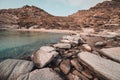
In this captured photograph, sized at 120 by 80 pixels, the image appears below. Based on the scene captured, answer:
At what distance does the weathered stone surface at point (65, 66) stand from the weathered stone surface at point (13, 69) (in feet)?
5.75

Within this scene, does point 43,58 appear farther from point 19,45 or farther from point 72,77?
point 19,45

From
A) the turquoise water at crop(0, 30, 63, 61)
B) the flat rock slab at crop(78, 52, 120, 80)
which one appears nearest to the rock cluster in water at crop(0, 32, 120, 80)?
the flat rock slab at crop(78, 52, 120, 80)

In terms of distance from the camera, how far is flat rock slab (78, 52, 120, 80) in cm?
579

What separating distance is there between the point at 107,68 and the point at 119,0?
84850 millimetres

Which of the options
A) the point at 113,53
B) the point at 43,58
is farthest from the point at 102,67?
the point at 43,58

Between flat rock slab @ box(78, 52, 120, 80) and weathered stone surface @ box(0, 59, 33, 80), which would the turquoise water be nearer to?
weathered stone surface @ box(0, 59, 33, 80)

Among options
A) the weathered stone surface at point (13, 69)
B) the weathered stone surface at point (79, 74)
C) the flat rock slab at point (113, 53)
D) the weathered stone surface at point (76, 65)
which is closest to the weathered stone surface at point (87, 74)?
the weathered stone surface at point (79, 74)

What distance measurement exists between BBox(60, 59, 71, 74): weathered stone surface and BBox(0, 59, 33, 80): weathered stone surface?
1.75m

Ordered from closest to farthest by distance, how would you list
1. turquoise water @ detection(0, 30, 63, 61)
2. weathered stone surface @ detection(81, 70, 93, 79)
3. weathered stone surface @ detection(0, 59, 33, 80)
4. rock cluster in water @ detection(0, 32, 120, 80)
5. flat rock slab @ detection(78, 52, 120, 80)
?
1. flat rock slab @ detection(78, 52, 120, 80)
2. rock cluster in water @ detection(0, 32, 120, 80)
3. weathered stone surface @ detection(81, 70, 93, 79)
4. weathered stone surface @ detection(0, 59, 33, 80)
5. turquoise water @ detection(0, 30, 63, 61)

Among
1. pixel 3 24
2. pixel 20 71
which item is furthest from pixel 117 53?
pixel 3 24

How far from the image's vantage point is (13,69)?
23.2 ft

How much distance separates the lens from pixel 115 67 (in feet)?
21.2

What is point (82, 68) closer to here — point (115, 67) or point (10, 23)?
point (115, 67)

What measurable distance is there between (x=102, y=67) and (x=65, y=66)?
2.21 meters
